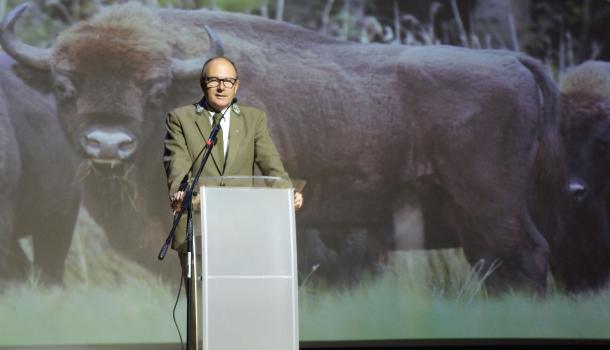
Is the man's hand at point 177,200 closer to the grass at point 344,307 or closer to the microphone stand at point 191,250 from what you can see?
the microphone stand at point 191,250

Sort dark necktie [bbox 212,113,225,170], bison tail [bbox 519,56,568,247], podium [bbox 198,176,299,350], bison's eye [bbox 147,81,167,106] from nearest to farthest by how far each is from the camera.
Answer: podium [bbox 198,176,299,350] < dark necktie [bbox 212,113,225,170] < bison's eye [bbox 147,81,167,106] < bison tail [bbox 519,56,568,247]

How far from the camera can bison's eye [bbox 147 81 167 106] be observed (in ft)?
20.1

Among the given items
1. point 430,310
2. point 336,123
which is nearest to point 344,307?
point 430,310

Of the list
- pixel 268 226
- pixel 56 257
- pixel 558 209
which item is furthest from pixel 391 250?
pixel 268 226

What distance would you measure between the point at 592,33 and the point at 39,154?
3.50 m

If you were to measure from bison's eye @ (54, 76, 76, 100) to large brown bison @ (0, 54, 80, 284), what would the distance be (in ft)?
0.24

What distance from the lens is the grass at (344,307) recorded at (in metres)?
5.89

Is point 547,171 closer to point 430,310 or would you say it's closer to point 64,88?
point 430,310

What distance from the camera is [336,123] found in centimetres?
631

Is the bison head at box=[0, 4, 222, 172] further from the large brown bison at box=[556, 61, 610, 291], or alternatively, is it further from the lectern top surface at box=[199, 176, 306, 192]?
the lectern top surface at box=[199, 176, 306, 192]

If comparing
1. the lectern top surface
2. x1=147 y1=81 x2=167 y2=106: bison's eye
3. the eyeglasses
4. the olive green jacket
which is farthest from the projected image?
the lectern top surface

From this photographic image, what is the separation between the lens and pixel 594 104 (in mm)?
6605

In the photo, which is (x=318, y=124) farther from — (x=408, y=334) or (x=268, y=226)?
(x=268, y=226)

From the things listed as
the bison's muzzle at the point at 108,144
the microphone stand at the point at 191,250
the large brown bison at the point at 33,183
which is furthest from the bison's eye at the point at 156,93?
the microphone stand at the point at 191,250
